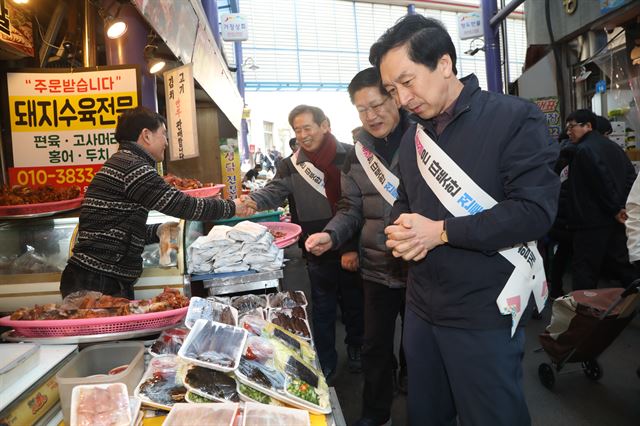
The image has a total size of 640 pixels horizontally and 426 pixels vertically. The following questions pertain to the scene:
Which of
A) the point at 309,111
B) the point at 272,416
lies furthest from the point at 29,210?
the point at 272,416

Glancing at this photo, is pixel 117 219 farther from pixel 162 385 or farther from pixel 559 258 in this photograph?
pixel 559 258

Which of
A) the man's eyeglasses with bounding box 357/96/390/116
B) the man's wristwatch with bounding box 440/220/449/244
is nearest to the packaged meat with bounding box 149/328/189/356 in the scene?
the man's wristwatch with bounding box 440/220/449/244

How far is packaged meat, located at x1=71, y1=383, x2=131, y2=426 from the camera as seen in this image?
47.4 inches

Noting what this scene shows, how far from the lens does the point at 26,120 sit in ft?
12.1

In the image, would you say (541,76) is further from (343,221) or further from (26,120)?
(26,120)

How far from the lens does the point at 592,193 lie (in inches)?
178

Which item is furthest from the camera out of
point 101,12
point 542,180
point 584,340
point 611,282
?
point 611,282

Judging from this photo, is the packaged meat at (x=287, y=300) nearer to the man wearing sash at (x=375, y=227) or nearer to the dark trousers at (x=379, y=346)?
the man wearing sash at (x=375, y=227)

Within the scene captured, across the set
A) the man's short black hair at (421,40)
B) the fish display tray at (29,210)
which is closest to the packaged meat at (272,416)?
the man's short black hair at (421,40)

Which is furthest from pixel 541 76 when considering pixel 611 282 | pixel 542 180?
pixel 542 180

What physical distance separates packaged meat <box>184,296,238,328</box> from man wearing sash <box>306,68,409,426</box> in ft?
2.66

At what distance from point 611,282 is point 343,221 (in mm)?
4677

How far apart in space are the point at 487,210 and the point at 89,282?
84.5 inches

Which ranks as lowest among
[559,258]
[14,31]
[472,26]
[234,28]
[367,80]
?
[559,258]
